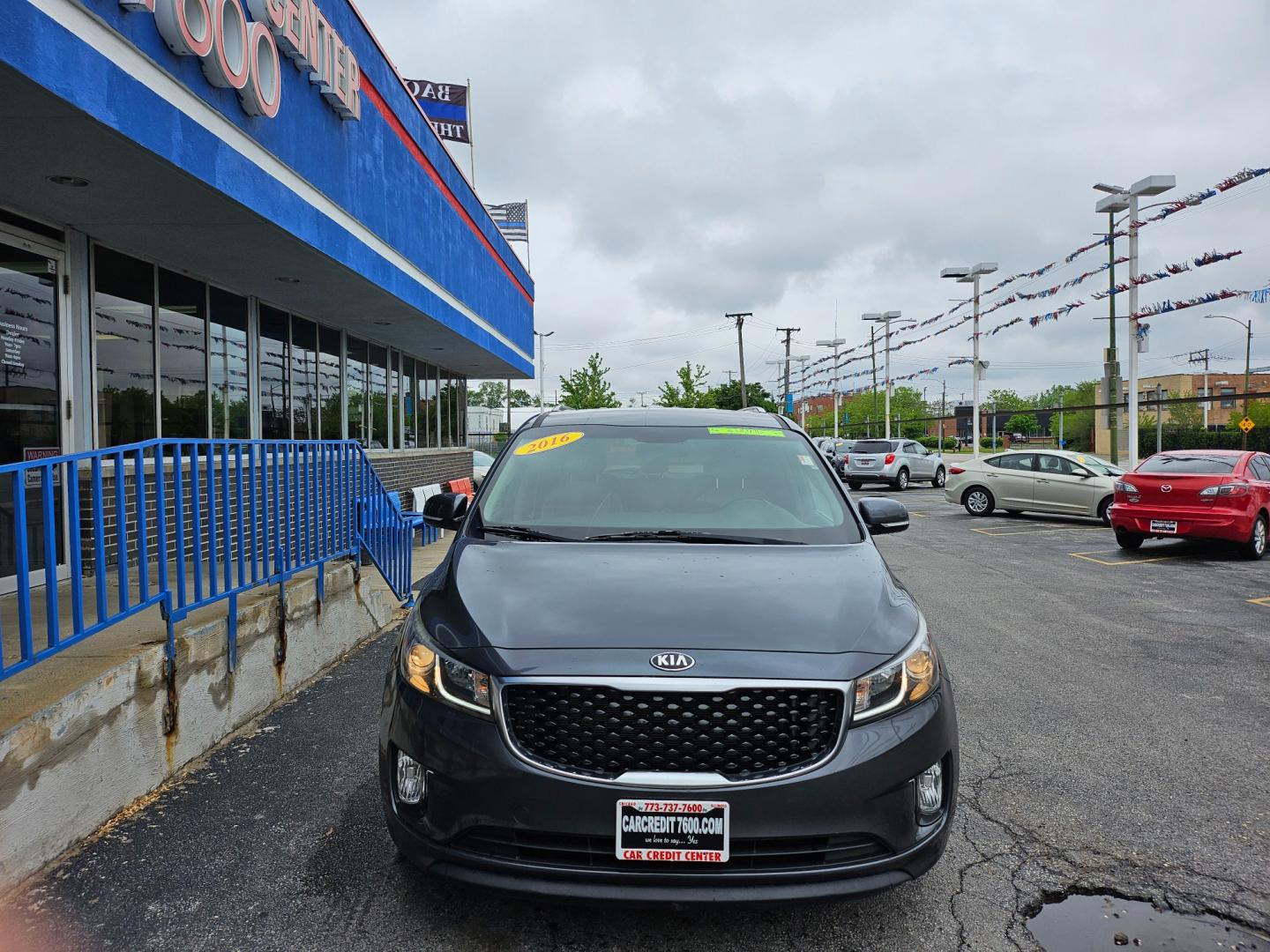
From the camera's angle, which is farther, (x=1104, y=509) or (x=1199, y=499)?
(x=1104, y=509)

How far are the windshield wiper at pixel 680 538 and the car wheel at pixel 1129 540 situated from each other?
11359mm

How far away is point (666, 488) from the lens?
13.4 feet

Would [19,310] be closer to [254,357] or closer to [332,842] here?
[254,357]

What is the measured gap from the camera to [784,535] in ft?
12.2

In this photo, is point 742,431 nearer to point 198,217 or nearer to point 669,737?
point 669,737

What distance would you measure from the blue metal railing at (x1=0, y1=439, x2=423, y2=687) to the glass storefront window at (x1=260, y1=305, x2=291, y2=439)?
4.12 m

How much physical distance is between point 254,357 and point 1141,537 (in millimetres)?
12200

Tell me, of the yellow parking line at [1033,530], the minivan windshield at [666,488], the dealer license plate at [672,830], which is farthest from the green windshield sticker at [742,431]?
the yellow parking line at [1033,530]

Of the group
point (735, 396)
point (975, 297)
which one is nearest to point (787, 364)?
point (735, 396)

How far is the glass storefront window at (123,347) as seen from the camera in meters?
7.65

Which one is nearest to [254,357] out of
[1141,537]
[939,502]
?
[1141,537]

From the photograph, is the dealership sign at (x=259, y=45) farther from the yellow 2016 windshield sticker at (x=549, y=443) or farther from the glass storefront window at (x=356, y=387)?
the glass storefront window at (x=356, y=387)

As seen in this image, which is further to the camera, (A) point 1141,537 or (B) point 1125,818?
(A) point 1141,537

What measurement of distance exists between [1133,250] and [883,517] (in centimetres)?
2320
